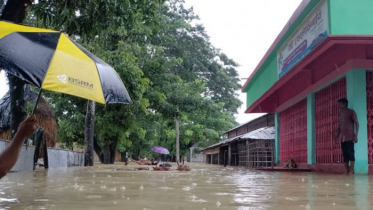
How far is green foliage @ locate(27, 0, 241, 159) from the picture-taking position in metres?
7.17

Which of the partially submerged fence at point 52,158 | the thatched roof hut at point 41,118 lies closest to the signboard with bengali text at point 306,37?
the partially submerged fence at point 52,158

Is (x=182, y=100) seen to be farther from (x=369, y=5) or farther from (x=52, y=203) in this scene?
(x=52, y=203)

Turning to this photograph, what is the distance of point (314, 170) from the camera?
11.7m

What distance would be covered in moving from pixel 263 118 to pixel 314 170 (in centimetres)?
1309

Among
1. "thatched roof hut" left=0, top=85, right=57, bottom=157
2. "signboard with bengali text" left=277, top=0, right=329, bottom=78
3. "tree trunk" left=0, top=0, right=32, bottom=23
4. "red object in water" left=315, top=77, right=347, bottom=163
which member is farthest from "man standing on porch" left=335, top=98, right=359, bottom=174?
"thatched roof hut" left=0, top=85, right=57, bottom=157

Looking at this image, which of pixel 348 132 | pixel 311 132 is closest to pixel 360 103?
pixel 348 132

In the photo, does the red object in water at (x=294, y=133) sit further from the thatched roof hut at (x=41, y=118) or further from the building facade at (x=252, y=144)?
the thatched roof hut at (x=41, y=118)

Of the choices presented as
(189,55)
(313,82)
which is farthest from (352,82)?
(189,55)

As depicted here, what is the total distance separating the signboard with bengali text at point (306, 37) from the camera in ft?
28.0

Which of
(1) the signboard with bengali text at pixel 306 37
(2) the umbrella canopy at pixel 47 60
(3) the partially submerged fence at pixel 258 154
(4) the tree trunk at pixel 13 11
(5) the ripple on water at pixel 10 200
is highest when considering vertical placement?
(1) the signboard with bengali text at pixel 306 37

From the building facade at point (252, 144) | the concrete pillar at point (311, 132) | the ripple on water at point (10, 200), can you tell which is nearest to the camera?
the ripple on water at point (10, 200)

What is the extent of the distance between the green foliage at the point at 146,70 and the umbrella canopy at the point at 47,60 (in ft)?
10.8

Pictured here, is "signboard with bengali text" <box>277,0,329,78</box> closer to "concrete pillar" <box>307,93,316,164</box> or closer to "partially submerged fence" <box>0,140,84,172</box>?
"concrete pillar" <box>307,93,316,164</box>

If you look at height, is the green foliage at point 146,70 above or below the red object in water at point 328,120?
above
